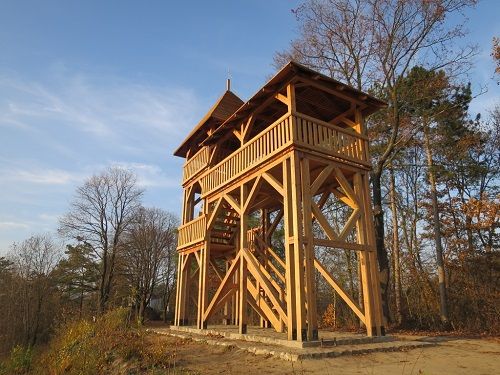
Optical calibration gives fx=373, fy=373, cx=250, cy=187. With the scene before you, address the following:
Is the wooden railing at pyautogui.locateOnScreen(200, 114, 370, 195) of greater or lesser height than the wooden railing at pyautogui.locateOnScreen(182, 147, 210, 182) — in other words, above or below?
below

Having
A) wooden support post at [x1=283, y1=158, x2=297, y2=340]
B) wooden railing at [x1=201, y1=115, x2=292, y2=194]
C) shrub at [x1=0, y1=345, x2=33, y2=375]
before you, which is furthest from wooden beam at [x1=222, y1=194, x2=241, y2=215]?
shrub at [x1=0, y1=345, x2=33, y2=375]

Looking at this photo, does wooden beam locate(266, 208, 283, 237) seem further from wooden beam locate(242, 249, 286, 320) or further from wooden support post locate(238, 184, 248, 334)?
wooden beam locate(242, 249, 286, 320)

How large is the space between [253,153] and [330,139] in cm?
212

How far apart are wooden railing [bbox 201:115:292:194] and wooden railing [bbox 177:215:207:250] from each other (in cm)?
120

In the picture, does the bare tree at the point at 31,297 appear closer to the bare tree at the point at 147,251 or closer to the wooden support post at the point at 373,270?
the bare tree at the point at 147,251

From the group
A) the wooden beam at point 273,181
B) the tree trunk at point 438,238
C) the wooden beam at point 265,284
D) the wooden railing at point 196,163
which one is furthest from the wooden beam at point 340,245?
the tree trunk at point 438,238

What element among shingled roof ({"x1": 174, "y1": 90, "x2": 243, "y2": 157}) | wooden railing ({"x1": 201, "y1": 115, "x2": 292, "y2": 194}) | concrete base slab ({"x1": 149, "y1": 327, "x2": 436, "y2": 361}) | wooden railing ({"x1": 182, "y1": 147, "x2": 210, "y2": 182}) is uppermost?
shingled roof ({"x1": 174, "y1": 90, "x2": 243, "y2": 157})

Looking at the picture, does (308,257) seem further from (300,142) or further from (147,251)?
(147,251)

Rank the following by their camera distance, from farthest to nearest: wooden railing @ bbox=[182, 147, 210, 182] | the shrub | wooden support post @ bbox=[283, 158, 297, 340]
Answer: wooden railing @ bbox=[182, 147, 210, 182], the shrub, wooden support post @ bbox=[283, 158, 297, 340]

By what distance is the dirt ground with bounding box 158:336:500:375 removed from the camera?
5.75 m

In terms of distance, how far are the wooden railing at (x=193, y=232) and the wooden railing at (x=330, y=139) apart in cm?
A: 545

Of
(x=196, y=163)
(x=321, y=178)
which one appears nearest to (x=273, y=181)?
(x=321, y=178)

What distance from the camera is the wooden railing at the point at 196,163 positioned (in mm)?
15035

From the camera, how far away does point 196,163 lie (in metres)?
15.9
